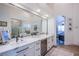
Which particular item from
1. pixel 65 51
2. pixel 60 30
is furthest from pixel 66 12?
pixel 65 51

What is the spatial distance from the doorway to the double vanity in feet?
0.37

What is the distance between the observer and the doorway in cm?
193

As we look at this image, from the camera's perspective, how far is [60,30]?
6.46ft

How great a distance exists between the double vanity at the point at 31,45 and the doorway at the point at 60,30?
0.37ft

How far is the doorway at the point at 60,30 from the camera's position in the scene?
1.93 metres

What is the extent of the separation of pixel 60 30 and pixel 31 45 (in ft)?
1.90

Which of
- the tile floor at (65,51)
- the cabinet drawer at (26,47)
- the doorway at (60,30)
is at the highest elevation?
the doorway at (60,30)

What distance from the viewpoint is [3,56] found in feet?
5.24

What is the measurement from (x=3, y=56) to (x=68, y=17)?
47.8 inches

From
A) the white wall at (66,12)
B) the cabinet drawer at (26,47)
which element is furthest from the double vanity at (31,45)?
the white wall at (66,12)

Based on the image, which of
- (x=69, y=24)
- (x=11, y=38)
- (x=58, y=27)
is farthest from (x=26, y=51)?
(x=69, y=24)

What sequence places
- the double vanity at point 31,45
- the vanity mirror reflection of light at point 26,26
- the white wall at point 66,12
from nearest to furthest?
1. the double vanity at point 31,45
2. the white wall at point 66,12
3. the vanity mirror reflection of light at point 26,26

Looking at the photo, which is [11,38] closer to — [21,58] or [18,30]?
[18,30]

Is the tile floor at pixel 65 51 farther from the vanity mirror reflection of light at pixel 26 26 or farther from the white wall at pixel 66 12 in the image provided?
the vanity mirror reflection of light at pixel 26 26
